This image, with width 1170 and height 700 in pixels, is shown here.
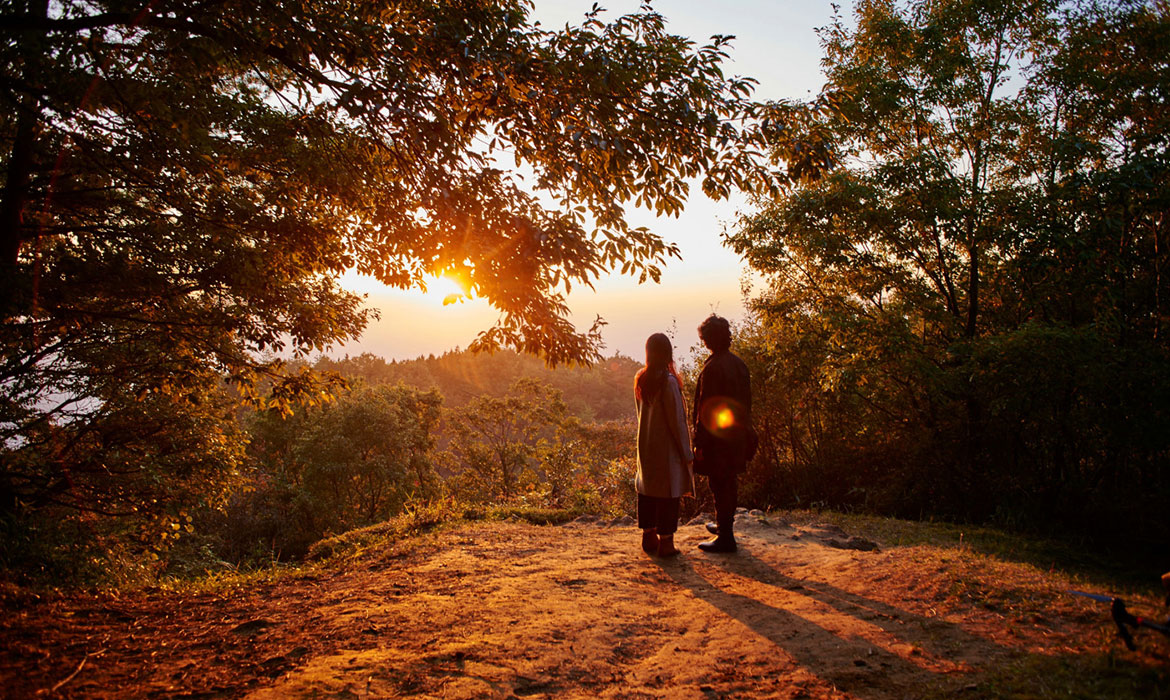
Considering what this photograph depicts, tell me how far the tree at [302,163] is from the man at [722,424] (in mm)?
1766

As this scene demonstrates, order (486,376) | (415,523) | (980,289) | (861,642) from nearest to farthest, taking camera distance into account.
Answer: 1. (861,642)
2. (415,523)
3. (980,289)
4. (486,376)

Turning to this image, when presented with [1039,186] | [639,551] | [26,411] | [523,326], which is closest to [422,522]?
[639,551]

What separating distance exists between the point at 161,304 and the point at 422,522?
14.6ft

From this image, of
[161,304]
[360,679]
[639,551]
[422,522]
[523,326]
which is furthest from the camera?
[422,522]

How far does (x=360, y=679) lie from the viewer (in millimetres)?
2779

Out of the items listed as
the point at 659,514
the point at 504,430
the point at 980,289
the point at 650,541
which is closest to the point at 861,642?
the point at 659,514

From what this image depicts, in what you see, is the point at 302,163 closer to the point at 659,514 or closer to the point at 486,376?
the point at 659,514

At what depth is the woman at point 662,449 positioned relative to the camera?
553cm

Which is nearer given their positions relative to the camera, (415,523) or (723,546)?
(723,546)

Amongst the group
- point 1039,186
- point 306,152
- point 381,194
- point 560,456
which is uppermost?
point 1039,186

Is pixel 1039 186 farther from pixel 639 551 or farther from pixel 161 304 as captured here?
pixel 161 304

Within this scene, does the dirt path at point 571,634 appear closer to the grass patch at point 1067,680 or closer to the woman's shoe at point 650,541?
the grass patch at point 1067,680

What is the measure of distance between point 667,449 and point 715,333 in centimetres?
126

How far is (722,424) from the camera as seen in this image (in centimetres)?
546
